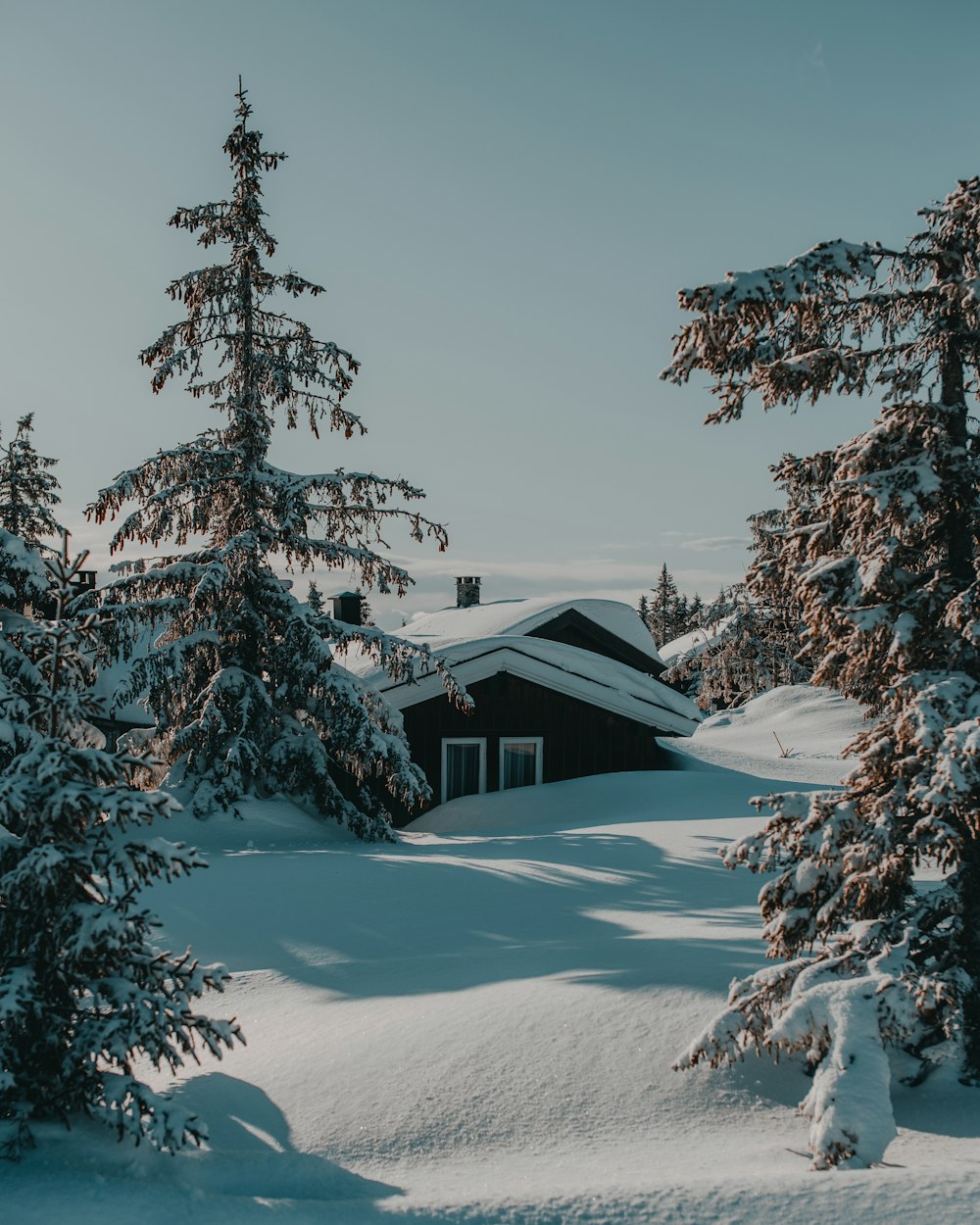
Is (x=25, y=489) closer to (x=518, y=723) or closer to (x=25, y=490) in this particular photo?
(x=25, y=490)

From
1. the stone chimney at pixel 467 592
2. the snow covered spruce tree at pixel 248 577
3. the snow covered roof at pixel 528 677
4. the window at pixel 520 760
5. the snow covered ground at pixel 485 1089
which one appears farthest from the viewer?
the stone chimney at pixel 467 592

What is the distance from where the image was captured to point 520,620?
30.2m

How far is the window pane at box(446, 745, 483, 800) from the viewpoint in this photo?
20.7 metres

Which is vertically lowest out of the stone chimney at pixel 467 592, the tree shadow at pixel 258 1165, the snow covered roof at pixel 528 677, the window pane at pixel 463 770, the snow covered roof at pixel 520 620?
the tree shadow at pixel 258 1165

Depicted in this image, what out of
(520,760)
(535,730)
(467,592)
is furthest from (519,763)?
(467,592)

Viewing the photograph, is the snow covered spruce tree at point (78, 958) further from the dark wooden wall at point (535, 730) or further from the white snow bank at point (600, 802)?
the dark wooden wall at point (535, 730)

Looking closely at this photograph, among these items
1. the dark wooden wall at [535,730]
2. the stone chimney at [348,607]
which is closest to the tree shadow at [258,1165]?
the dark wooden wall at [535,730]

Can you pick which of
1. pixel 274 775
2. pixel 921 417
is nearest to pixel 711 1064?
pixel 921 417

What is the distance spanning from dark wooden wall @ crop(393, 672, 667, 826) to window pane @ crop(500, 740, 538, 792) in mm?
207

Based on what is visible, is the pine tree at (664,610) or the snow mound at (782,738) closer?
the snow mound at (782,738)

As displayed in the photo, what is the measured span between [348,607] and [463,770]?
386 inches

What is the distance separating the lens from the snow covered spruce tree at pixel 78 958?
489 cm

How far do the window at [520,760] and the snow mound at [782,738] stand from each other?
3.42 m

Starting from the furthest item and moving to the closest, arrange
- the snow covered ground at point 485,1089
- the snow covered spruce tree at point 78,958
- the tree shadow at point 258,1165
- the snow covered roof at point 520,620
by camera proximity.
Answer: the snow covered roof at point 520,620
the snow covered spruce tree at point 78,958
the tree shadow at point 258,1165
the snow covered ground at point 485,1089
